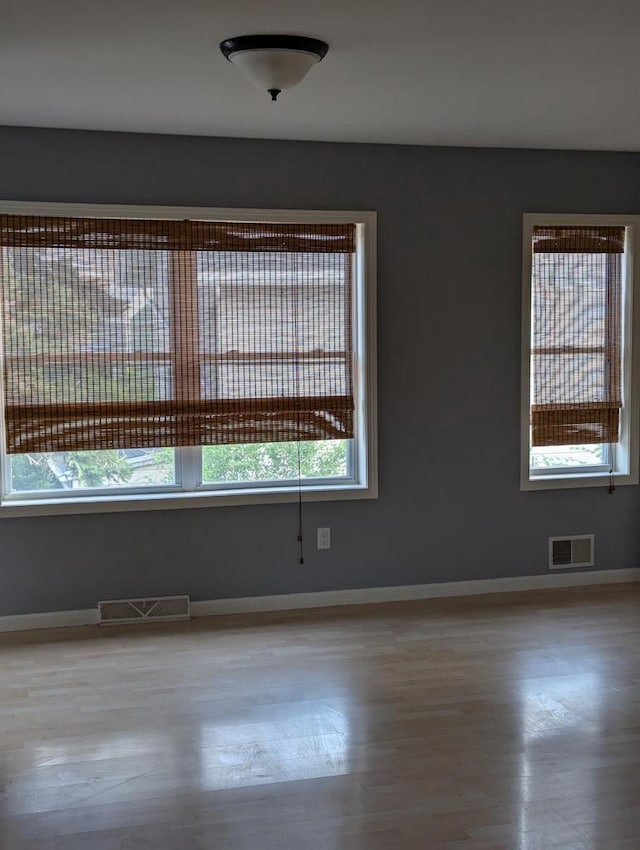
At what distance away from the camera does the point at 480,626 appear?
5020 millimetres

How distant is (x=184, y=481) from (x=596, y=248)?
9.25 feet

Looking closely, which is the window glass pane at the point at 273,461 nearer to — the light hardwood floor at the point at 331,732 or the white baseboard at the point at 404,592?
the white baseboard at the point at 404,592

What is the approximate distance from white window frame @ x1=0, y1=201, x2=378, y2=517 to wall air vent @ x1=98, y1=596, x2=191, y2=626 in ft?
1.68

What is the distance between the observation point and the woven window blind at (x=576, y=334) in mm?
5566

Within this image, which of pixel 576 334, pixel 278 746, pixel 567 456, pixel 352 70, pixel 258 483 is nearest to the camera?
pixel 278 746

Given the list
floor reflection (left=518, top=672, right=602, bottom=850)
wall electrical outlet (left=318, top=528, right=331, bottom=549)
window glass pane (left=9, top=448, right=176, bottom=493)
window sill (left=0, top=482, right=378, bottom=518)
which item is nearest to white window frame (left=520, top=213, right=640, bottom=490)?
window sill (left=0, top=482, right=378, bottom=518)

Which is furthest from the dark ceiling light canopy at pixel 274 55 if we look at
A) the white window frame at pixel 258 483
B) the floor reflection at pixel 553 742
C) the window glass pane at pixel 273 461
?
the floor reflection at pixel 553 742

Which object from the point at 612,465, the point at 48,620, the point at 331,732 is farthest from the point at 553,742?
the point at 48,620

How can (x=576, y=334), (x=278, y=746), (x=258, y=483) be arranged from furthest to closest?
(x=576, y=334) < (x=258, y=483) < (x=278, y=746)

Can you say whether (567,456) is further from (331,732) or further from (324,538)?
(331,732)

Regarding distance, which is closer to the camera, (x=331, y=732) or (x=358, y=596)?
(x=331, y=732)

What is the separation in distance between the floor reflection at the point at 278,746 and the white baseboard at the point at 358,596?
1.37 m

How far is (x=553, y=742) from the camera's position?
141 inches

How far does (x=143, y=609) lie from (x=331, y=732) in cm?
178
